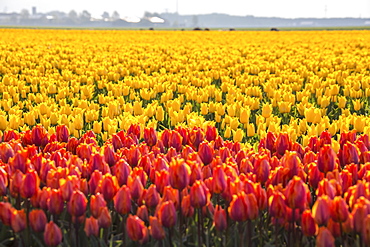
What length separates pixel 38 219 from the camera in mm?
2592

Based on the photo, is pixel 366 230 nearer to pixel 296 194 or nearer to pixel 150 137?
pixel 296 194

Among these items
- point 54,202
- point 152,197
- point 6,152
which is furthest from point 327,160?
point 6,152

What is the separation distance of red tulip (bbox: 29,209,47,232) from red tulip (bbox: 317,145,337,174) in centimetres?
168

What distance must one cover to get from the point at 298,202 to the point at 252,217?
0.81 feet

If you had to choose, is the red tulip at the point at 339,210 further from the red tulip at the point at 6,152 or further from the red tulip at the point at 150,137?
the red tulip at the point at 6,152

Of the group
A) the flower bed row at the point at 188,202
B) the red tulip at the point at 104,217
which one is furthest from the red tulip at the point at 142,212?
the red tulip at the point at 104,217

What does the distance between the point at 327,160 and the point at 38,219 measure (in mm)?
1734

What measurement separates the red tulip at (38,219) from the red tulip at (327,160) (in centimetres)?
168

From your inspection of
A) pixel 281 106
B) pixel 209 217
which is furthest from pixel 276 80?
pixel 209 217

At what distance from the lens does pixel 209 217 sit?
2.96 m

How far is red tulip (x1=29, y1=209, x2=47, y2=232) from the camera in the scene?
8.49 feet

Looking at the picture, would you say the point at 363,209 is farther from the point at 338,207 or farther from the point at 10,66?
the point at 10,66

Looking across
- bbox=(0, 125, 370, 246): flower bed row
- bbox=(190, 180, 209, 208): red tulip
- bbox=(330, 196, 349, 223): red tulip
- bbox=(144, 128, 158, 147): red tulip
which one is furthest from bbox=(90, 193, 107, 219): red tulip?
bbox=(144, 128, 158, 147): red tulip

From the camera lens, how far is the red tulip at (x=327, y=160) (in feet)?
9.91
